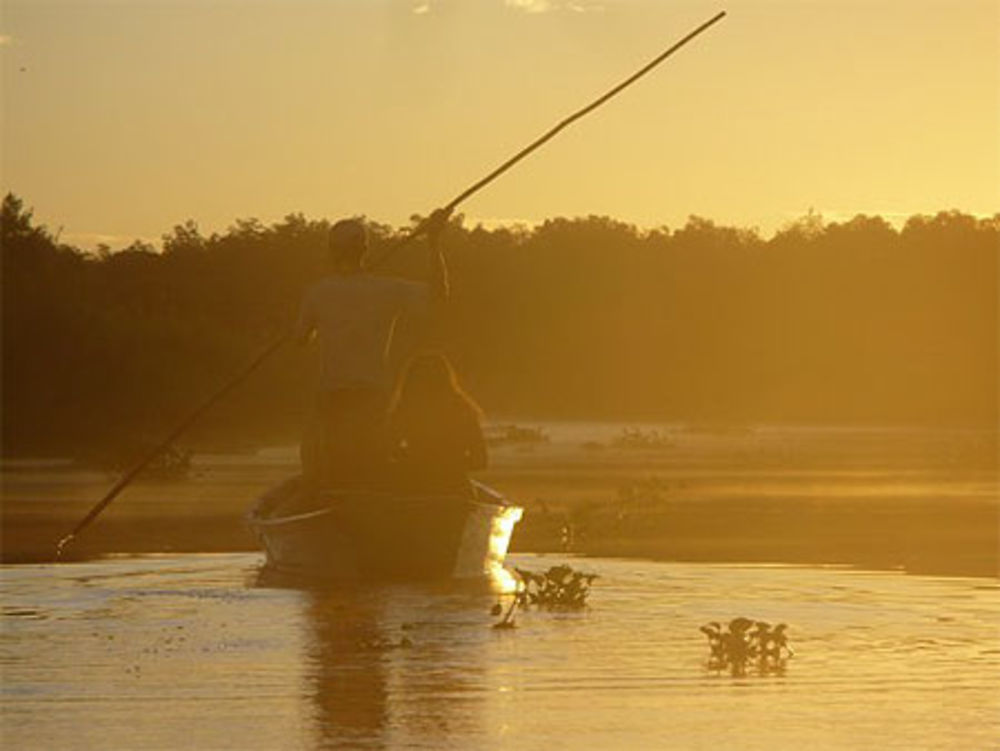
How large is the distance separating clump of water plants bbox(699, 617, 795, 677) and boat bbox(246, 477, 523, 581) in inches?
179

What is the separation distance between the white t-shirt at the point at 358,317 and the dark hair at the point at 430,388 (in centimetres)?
49

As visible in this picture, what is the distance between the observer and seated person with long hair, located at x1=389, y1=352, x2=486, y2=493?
21.5 metres

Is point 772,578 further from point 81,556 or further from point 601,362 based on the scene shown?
point 601,362

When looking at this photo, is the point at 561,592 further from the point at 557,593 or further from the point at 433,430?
the point at 433,430

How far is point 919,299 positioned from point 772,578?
76.2 meters

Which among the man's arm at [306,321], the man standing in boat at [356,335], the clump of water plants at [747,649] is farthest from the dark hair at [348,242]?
the clump of water plants at [747,649]

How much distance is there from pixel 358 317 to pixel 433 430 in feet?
3.39

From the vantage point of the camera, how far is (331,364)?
21.2m

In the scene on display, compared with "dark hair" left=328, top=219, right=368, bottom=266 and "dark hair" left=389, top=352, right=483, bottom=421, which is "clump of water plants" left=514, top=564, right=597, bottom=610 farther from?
"dark hair" left=328, top=219, right=368, bottom=266

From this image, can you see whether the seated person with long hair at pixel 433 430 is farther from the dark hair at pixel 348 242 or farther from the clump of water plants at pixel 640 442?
the clump of water plants at pixel 640 442

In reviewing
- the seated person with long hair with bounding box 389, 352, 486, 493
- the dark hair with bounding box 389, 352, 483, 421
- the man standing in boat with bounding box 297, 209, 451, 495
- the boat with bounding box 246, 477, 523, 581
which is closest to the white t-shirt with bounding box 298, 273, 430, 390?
the man standing in boat with bounding box 297, 209, 451, 495

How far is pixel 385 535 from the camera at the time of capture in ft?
69.7

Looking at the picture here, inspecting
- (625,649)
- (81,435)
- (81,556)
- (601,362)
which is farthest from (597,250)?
(625,649)

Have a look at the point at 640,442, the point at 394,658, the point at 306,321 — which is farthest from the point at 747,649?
the point at 640,442
